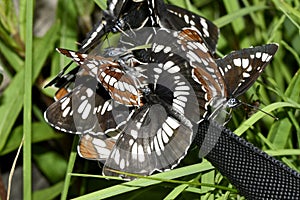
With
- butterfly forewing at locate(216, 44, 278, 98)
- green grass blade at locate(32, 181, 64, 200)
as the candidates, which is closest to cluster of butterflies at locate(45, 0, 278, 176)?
butterfly forewing at locate(216, 44, 278, 98)

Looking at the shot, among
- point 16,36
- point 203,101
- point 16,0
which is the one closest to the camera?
point 203,101

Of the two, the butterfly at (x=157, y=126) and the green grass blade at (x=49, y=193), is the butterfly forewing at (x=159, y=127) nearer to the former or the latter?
the butterfly at (x=157, y=126)

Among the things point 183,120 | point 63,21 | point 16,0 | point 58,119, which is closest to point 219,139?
point 183,120

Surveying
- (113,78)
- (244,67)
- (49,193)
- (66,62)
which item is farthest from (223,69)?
(49,193)

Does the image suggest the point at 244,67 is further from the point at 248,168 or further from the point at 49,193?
the point at 49,193

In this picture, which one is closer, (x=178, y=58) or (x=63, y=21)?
(x=178, y=58)

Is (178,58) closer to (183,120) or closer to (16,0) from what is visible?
(183,120)

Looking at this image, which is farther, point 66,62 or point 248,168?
point 66,62
